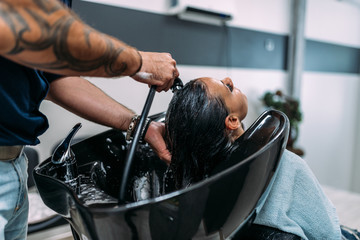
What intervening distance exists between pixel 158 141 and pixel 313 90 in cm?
313

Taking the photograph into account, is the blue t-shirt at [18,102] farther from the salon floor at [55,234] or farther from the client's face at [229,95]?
the salon floor at [55,234]

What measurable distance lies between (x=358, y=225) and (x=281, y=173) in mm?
1353

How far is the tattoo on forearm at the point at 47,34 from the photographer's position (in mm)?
470

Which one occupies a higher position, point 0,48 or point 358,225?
point 0,48

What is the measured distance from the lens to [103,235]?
52 cm

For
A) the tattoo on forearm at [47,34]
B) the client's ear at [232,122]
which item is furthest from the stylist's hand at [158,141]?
the tattoo on forearm at [47,34]

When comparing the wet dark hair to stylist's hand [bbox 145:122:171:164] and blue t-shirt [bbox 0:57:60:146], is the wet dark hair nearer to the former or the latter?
stylist's hand [bbox 145:122:171:164]

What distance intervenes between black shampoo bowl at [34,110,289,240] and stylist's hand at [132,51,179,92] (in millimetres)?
276

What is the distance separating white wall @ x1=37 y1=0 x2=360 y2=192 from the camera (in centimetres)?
191

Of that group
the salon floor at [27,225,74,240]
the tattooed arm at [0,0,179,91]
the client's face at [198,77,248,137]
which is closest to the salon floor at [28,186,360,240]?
the salon floor at [27,225,74,240]

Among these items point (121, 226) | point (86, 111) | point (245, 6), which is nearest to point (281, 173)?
point (121, 226)

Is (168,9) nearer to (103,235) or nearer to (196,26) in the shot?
(196,26)

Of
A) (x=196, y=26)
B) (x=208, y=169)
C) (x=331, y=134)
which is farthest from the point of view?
(x=331, y=134)

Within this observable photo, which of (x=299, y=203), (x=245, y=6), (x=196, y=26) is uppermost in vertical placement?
(x=245, y=6)
